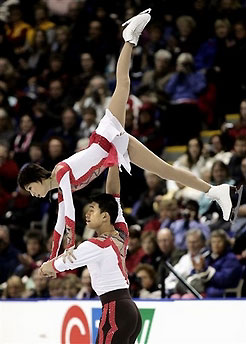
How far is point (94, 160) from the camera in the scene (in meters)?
Answer: 6.50

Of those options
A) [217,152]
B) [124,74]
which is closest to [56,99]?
[217,152]

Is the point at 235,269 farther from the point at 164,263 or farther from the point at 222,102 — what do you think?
the point at 222,102

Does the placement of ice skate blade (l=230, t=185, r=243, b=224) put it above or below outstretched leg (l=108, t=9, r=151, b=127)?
below

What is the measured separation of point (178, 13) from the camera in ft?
41.4

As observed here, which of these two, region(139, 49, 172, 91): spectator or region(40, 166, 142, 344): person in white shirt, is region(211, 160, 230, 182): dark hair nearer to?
region(139, 49, 172, 91): spectator

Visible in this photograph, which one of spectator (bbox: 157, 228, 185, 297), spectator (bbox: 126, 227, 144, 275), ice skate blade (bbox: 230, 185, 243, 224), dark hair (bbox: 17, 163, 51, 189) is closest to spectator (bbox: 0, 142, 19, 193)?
spectator (bbox: 126, 227, 144, 275)

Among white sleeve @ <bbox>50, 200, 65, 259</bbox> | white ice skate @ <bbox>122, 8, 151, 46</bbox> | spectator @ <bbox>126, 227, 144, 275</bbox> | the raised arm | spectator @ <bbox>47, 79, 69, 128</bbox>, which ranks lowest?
spectator @ <bbox>126, 227, 144, 275</bbox>

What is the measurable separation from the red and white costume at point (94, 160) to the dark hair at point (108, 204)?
48cm

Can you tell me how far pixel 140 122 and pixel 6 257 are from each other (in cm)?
218

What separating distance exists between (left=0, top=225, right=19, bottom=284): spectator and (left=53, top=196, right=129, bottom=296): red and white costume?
15.9 feet

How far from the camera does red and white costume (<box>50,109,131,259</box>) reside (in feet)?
20.5

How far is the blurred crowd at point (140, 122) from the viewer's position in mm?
9023

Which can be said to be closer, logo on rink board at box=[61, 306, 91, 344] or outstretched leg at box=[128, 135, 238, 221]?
outstretched leg at box=[128, 135, 238, 221]

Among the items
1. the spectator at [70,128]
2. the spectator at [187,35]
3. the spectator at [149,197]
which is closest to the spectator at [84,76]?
the spectator at [70,128]
